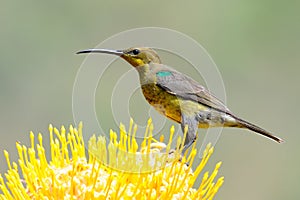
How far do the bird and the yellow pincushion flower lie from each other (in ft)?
0.53

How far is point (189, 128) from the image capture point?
6.52m

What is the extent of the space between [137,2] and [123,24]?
3.04 metres

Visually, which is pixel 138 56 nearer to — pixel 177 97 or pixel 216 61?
pixel 177 97

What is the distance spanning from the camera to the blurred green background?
16.7 m

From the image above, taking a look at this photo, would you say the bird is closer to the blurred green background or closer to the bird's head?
the bird's head

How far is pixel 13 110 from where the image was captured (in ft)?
56.9

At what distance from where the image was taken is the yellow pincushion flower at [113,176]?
637cm

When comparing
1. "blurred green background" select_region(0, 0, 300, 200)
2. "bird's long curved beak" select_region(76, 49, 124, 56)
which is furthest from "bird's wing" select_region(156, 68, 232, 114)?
"blurred green background" select_region(0, 0, 300, 200)

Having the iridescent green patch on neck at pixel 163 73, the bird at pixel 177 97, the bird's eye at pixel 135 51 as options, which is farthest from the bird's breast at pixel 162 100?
the bird's eye at pixel 135 51

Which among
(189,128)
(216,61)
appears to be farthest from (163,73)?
(216,61)

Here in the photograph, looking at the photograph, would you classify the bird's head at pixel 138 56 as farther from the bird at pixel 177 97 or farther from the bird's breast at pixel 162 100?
the bird's breast at pixel 162 100

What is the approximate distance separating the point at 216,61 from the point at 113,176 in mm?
13963

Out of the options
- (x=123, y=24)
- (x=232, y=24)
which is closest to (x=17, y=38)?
(x=123, y=24)

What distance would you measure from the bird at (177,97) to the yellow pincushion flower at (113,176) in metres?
0.16
